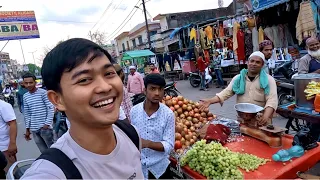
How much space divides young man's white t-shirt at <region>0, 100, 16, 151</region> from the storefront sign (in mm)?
13792

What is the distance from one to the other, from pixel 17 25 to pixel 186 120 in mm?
15448

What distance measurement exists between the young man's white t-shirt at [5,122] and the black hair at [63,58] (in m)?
2.79

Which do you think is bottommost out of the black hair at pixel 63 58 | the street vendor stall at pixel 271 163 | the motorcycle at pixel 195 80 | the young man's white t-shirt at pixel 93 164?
the motorcycle at pixel 195 80

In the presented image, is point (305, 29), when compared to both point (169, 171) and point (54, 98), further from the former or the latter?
point (54, 98)

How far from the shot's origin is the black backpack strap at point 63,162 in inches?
35.0

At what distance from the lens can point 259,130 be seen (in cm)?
237

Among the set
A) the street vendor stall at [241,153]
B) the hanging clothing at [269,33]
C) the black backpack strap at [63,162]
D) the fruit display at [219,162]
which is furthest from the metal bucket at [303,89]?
the hanging clothing at [269,33]

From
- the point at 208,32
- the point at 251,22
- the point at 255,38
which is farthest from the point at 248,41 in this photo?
the point at 208,32

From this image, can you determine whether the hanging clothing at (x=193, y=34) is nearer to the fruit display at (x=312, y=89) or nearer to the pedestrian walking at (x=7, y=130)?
the fruit display at (x=312, y=89)

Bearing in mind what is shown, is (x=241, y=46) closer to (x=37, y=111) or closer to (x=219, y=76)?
(x=219, y=76)

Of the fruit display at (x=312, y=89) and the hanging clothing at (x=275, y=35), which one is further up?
the hanging clothing at (x=275, y=35)

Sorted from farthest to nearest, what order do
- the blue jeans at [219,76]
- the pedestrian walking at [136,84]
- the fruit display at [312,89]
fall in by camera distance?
the blue jeans at [219,76], the pedestrian walking at [136,84], the fruit display at [312,89]

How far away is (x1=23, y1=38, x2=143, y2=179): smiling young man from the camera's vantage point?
0.92 metres

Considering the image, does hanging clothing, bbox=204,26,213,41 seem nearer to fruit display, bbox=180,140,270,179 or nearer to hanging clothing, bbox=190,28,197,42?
hanging clothing, bbox=190,28,197,42
